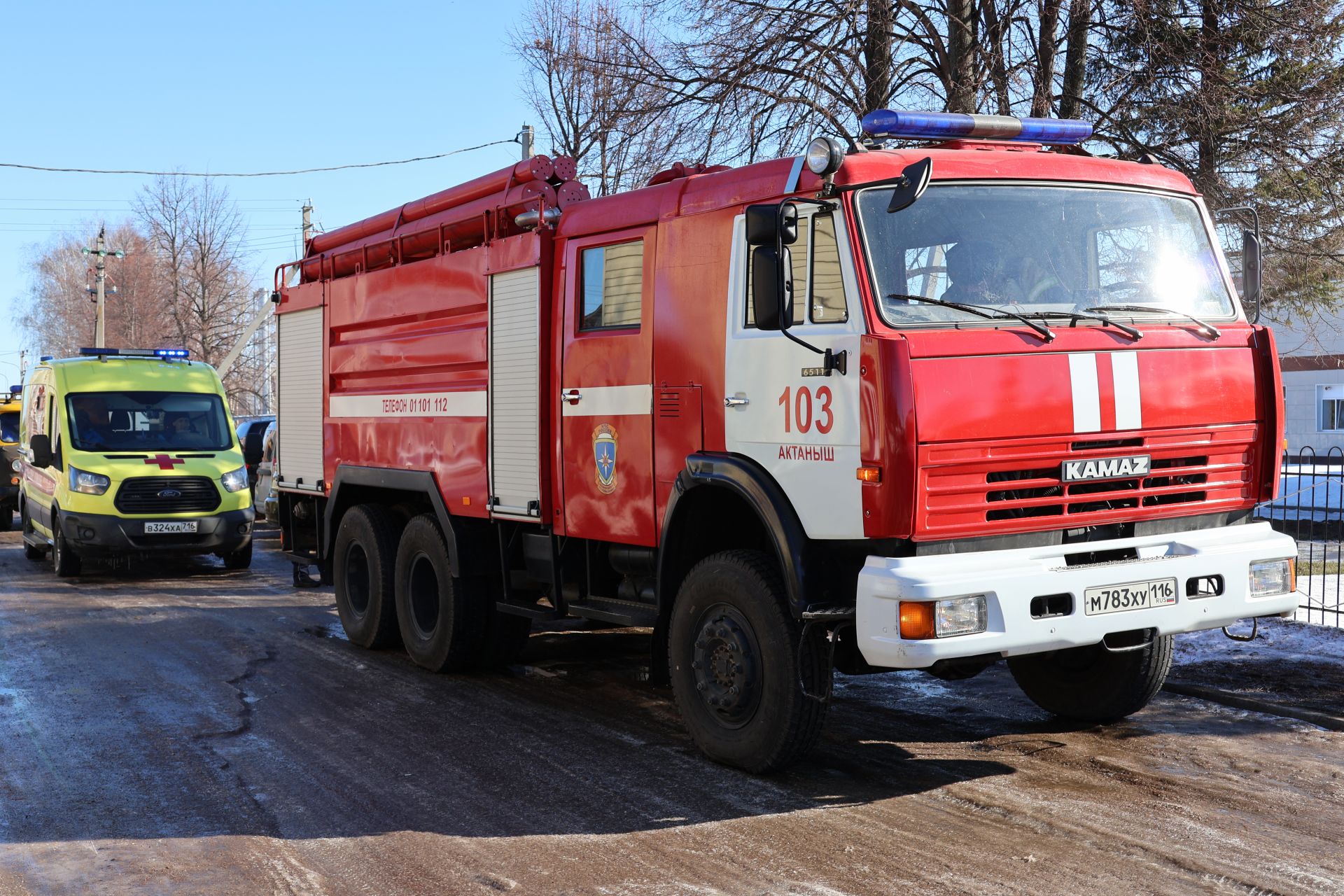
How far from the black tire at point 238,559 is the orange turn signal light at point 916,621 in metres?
11.4

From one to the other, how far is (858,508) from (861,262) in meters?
1.03

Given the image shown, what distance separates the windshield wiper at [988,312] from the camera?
17.8ft

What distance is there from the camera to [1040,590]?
526 cm

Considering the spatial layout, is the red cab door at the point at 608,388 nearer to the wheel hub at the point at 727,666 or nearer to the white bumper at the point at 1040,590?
the wheel hub at the point at 727,666

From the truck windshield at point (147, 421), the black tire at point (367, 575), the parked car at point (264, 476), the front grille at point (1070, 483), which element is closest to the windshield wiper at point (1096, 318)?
the front grille at point (1070, 483)

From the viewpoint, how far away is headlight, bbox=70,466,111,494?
14062 mm

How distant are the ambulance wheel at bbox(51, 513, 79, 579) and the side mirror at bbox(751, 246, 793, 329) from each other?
1101 centimetres

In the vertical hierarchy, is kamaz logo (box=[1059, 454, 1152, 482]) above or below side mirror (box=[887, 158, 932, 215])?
below

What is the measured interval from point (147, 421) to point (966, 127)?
11.6 m

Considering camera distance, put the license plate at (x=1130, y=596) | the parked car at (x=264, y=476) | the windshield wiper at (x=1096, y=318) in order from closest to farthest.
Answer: the license plate at (x=1130, y=596) → the windshield wiper at (x=1096, y=318) → the parked car at (x=264, y=476)

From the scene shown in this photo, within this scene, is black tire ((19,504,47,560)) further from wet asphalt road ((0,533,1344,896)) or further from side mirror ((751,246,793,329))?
side mirror ((751,246,793,329))

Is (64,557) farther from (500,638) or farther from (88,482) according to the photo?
(500,638)

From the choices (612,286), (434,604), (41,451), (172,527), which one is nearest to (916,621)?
(612,286)

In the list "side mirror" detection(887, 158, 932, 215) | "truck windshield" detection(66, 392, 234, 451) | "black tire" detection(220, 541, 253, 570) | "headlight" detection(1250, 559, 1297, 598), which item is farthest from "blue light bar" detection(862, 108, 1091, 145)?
"truck windshield" detection(66, 392, 234, 451)
